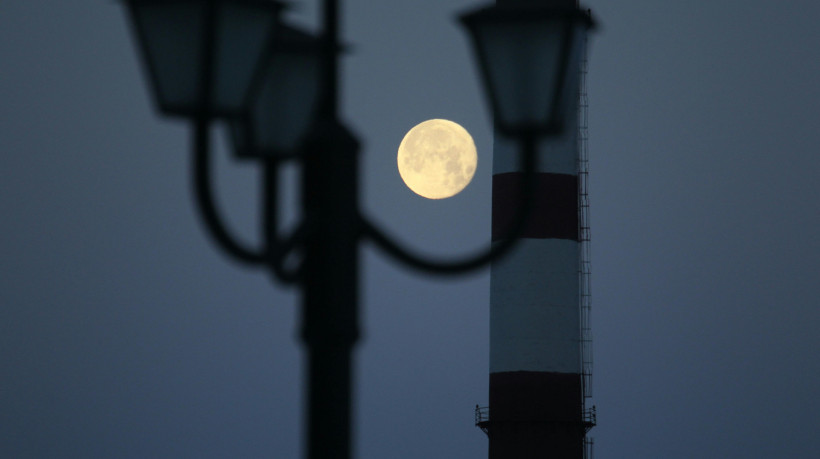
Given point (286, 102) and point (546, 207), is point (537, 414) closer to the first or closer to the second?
point (546, 207)

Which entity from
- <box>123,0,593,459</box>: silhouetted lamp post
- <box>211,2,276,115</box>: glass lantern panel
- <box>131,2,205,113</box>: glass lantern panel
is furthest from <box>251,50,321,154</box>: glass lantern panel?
<box>131,2,205,113</box>: glass lantern panel

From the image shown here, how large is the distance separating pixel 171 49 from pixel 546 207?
679 inches

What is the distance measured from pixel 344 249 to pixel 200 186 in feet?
1.42

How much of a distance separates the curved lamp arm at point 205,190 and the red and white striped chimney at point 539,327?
55.4 ft

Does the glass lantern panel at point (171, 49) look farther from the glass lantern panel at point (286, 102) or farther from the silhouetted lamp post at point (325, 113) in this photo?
the glass lantern panel at point (286, 102)

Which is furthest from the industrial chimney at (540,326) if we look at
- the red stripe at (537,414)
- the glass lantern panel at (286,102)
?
the glass lantern panel at (286,102)

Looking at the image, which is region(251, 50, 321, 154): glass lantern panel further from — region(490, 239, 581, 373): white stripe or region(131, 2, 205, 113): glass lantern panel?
region(490, 239, 581, 373): white stripe

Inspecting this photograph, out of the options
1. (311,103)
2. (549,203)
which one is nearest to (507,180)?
(549,203)

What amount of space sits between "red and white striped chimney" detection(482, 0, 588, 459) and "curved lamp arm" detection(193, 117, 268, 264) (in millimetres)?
16889

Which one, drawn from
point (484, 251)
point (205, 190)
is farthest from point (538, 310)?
point (205, 190)

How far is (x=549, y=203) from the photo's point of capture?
20453 mm

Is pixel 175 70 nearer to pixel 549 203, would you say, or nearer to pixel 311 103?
pixel 311 103

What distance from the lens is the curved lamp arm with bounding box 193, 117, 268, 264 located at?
134 inches

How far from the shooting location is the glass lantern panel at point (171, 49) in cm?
339
